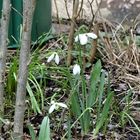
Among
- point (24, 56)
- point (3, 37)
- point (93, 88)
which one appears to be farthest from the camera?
point (93, 88)

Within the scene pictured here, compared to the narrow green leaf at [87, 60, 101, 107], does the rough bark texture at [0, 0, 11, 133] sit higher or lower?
higher

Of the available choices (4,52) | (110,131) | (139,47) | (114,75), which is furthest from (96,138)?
(139,47)

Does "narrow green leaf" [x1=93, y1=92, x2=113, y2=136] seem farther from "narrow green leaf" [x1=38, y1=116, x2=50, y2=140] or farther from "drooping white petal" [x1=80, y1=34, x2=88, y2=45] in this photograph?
"narrow green leaf" [x1=38, y1=116, x2=50, y2=140]

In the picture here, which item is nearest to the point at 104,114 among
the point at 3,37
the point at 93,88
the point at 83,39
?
the point at 93,88

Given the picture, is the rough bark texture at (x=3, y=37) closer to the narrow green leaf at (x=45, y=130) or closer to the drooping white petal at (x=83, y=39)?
the drooping white petal at (x=83, y=39)

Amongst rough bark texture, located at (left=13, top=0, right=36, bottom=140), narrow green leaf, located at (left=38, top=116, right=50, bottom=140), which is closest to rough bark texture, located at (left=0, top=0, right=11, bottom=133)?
rough bark texture, located at (left=13, top=0, right=36, bottom=140)

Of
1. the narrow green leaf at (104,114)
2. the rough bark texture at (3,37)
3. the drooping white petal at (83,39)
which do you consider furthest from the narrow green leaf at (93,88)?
the rough bark texture at (3,37)

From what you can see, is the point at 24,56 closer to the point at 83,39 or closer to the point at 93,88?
the point at 83,39

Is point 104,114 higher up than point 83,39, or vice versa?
point 83,39

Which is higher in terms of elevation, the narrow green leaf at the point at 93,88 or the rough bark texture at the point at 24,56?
the rough bark texture at the point at 24,56

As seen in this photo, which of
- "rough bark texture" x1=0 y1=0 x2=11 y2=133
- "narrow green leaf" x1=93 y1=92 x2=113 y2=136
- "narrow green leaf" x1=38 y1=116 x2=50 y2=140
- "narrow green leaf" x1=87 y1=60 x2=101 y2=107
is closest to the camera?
"narrow green leaf" x1=38 y1=116 x2=50 y2=140

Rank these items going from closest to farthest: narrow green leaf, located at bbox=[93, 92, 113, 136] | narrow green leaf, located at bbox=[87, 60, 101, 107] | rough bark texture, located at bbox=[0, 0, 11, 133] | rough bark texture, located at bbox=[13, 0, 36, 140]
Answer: rough bark texture, located at bbox=[13, 0, 36, 140]
rough bark texture, located at bbox=[0, 0, 11, 133]
narrow green leaf, located at bbox=[93, 92, 113, 136]
narrow green leaf, located at bbox=[87, 60, 101, 107]
